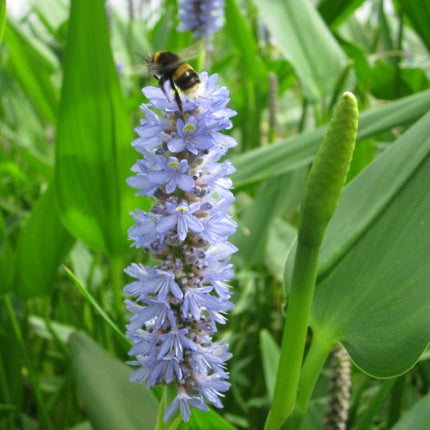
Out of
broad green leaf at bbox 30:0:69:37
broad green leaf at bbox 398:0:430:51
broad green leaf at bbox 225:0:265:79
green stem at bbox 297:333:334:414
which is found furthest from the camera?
broad green leaf at bbox 30:0:69:37

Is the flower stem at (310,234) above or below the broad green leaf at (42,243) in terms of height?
above

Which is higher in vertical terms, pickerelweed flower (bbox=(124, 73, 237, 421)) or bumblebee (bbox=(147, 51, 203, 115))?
bumblebee (bbox=(147, 51, 203, 115))

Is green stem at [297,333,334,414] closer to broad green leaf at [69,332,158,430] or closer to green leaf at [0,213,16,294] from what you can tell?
broad green leaf at [69,332,158,430]

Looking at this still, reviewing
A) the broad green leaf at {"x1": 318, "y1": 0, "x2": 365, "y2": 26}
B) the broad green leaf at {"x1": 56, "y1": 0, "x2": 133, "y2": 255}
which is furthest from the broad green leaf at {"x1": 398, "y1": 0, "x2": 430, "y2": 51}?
the broad green leaf at {"x1": 56, "y1": 0, "x2": 133, "y2": 255}

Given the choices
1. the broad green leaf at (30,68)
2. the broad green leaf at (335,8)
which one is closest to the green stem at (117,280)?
the broad green leaf at (335,8)

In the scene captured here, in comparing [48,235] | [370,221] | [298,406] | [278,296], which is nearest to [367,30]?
[278,296]

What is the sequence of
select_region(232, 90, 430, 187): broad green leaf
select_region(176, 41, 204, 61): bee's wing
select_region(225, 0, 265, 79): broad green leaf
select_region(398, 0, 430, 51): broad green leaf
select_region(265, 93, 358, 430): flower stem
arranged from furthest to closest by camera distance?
select_region(225, 0, 265, 79): broad green leaf < select_region(398, 0, 430, 51): broad green leaf < select_region(232, 90, 430, 187): broad green leaf < select_region(176, 41, 204, 61): bee's wing < select_region(265, 93, 358, 430): flower stem

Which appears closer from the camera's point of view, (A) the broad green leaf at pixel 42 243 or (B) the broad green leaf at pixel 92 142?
(B) the broad green leaf at pixel 92 142

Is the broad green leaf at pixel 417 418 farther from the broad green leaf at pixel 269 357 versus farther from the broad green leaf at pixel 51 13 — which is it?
the broad green leaf at pixel 51 13

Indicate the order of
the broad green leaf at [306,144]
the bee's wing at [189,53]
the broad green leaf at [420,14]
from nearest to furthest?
the bee's wing at [189,53], the broad green leaf at [306,144], the broad green leaf at [420,14]
